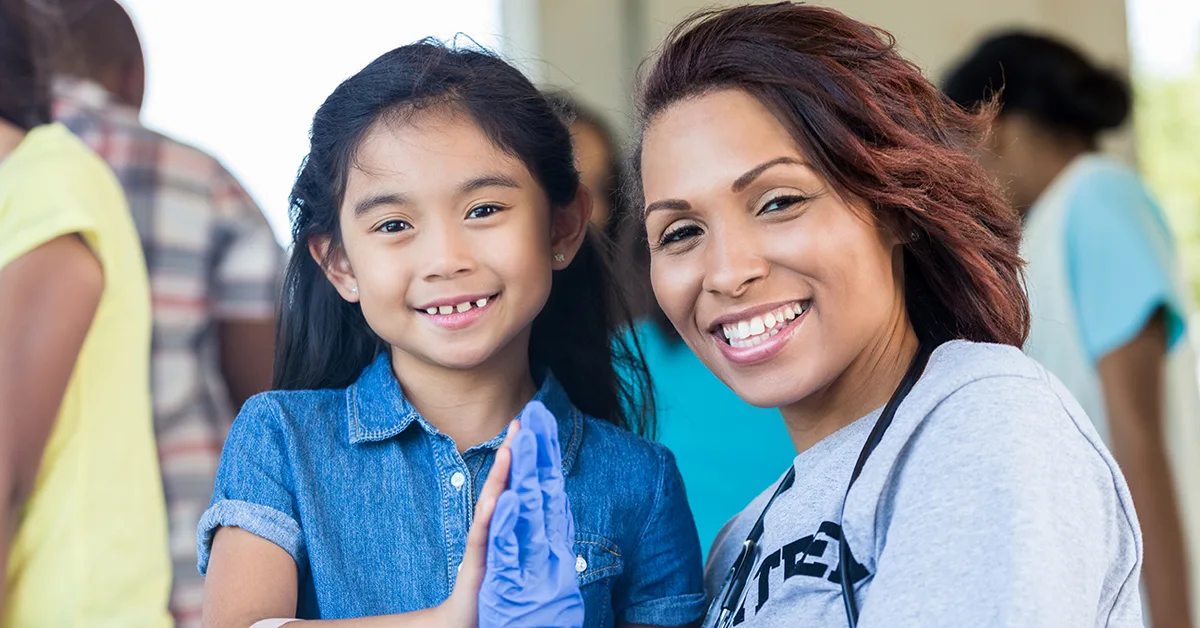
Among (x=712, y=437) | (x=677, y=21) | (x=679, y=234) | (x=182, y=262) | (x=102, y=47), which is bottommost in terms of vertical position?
(x=712, y=437)

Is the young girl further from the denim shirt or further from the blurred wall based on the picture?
the blurred wall

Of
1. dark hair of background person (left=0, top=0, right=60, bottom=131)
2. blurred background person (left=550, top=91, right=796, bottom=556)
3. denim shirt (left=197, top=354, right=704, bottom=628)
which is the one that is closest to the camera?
denim shirt (left=197, top=354, right=704, bottom=628)

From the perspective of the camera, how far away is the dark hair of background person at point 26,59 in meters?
1.77

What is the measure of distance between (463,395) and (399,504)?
151 millimetres

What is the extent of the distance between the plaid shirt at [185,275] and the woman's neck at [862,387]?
1.05 m

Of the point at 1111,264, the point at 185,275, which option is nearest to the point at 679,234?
the point at 185,275

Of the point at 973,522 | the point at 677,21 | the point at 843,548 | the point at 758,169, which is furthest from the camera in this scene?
the point at 677,21

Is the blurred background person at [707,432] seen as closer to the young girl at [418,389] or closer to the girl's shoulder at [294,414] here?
the young girl at [418,389]

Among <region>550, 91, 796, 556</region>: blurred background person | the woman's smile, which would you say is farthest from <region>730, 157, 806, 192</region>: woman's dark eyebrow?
<region>550, 91, 796, 556</region>: blurred background person

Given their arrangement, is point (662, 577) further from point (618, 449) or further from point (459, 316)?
point (459, 316)

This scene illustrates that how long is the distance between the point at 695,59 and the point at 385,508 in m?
0.57

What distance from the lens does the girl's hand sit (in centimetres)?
102

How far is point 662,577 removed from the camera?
4.49 ft

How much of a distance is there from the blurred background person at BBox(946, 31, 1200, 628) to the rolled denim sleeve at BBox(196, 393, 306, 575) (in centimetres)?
163
